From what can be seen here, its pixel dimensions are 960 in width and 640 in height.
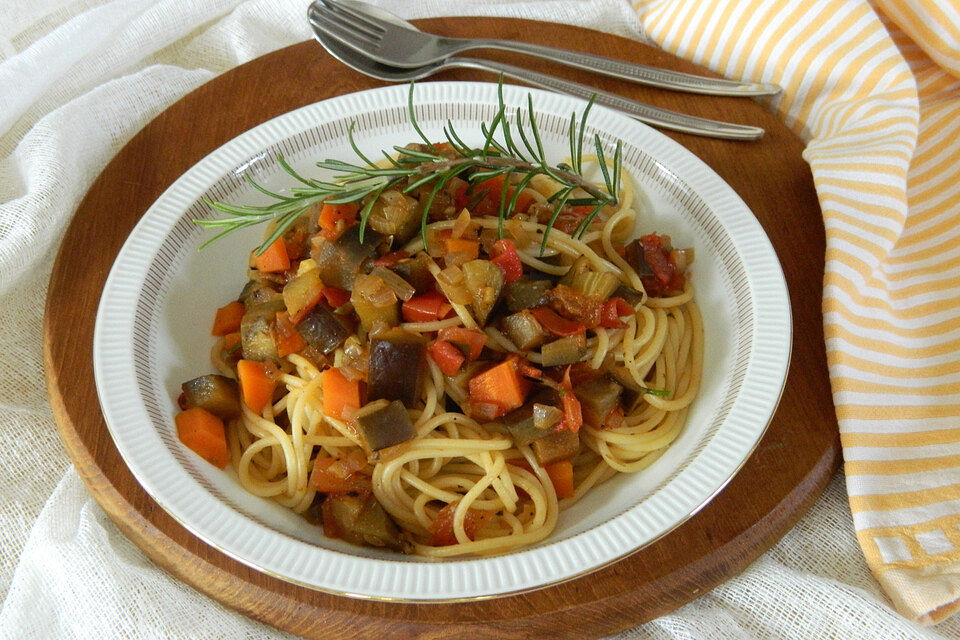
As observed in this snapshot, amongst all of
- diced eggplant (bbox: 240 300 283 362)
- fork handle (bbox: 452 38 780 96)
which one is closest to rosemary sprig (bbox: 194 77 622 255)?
diced eggplant (bbox: 240 300 283 362)

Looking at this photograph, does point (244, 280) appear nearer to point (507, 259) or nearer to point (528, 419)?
point (507, 259)

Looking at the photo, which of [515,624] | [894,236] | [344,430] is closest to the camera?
[515,624]

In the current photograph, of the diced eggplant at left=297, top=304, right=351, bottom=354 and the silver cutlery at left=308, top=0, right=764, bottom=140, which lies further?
the silver cutlery at left=308, top=0, right=764, bottom=140

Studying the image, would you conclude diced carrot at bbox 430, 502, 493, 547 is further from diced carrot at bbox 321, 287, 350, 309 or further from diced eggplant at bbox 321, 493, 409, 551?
diced carrot at bbox 321, 287, 350, 309

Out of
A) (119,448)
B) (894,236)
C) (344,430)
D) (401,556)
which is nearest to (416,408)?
(344,430)

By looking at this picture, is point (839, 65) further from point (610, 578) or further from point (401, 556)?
point (401, 556)

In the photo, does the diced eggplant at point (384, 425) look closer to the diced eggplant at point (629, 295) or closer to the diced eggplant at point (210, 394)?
the diced eggplant at point (210, 394)

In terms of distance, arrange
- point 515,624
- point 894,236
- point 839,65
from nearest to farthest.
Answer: point 515,624 < point 894,236 < point 839,65
